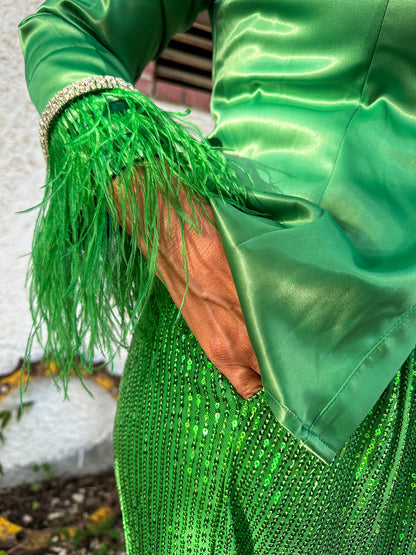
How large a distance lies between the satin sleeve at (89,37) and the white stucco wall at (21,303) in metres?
1.12

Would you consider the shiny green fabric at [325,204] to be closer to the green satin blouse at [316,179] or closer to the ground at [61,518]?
the green satin blouse at [316,179]

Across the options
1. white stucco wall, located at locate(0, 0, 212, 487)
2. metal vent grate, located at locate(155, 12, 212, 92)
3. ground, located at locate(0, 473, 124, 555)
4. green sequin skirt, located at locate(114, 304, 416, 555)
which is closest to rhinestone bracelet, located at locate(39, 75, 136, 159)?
green sequin skirt, located at locate(114, 304, 416, 555)

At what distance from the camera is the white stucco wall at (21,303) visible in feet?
5.98

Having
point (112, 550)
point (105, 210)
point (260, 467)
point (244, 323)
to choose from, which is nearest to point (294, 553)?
point (260, 467)

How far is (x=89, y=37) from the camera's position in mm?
700

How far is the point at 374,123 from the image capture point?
60 centimetres

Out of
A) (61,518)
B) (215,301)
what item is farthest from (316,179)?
(61,518)

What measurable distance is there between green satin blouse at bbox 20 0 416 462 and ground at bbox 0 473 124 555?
174cm

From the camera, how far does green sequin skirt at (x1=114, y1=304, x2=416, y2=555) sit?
0.60 metres

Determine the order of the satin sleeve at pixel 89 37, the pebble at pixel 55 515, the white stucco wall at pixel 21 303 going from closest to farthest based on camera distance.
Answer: the satin sleeve at pixel 89 37
the white stucco wall at pixel 21 303
the pebble at pixel 55 515

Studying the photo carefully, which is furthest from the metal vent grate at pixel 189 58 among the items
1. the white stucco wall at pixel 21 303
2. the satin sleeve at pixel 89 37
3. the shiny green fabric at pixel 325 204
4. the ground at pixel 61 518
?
the ground at pixel 61 518

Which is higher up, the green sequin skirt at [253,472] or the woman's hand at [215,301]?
the woman's hand at [215,301]

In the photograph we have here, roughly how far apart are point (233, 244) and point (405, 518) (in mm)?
422

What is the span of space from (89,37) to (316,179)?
0.37 metres
